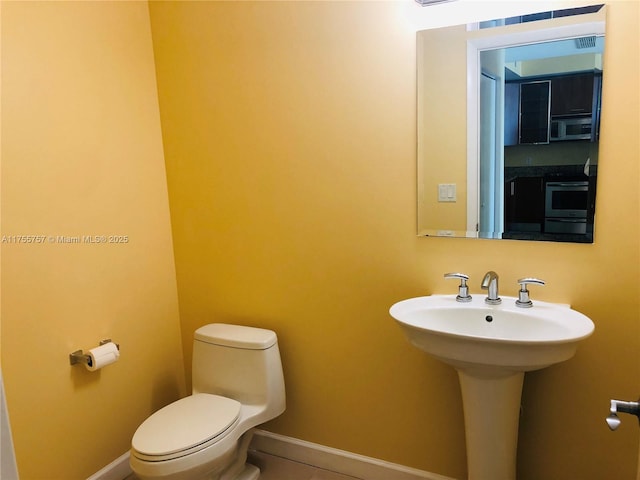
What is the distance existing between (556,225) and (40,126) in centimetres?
192

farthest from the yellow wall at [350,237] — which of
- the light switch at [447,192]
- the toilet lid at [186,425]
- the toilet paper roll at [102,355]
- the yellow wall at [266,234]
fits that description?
the toilet paper roll at [102,355]

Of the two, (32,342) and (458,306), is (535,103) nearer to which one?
(458,306)

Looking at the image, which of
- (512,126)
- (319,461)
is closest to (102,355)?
(319,461)

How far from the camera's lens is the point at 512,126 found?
1.54 metres

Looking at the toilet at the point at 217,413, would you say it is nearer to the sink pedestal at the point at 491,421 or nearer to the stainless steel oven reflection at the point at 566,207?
the sink pedestal at the point at 491,421

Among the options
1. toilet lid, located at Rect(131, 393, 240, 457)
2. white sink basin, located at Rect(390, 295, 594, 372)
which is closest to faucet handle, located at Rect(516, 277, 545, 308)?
white sink basin, located at Rect(390, 295, 594, 372)

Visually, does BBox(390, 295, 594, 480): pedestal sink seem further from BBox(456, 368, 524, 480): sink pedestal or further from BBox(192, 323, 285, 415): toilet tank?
BBox(192, 323, 285, 415): toilet tank

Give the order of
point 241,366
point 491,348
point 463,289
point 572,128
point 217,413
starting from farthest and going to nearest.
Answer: point 241,366 < point 217,413 < point 463,289 < point 572,128 < point 491,348

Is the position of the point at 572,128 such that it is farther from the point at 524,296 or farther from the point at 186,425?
the point at 186,425

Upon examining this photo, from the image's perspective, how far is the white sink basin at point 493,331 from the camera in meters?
1.25

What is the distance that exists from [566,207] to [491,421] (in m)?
0.76

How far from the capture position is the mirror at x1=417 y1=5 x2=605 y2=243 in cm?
143

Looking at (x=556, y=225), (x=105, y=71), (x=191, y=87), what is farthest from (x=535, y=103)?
(x=105, y=71)

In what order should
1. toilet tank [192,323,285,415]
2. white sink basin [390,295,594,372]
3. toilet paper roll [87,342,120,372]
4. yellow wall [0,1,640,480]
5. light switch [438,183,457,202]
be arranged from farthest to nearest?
toilet tank [192,323,285,415] → toilet paper roll [87,342,120,372] → light switch [438,183,457,202] → yellow wall [0,1,640,480] → white sink basin [390,295,594,372]
